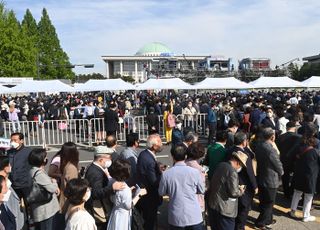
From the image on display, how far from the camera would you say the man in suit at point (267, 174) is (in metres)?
5.70

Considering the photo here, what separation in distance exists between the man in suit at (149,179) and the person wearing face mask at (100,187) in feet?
1.70

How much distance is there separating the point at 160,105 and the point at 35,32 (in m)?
48.5

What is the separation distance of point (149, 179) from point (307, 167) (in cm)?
274

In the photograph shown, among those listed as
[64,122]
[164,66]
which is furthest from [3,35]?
[164,66]

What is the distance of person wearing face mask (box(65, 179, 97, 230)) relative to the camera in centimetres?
348

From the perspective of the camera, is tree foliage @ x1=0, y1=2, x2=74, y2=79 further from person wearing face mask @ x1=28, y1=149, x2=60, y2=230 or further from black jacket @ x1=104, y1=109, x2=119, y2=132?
person wearing face mask @ x1=28, y1=149, x2=60, y2=230

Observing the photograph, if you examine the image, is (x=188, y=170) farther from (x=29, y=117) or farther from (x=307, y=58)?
(x=307, y=58)

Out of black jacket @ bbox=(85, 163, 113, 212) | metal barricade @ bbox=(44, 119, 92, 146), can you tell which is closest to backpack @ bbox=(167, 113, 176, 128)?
metal barricade @ bbox=(44, 119, 92, 146)

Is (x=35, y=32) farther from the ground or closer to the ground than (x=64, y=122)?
farther from the ground

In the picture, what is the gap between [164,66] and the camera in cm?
8262

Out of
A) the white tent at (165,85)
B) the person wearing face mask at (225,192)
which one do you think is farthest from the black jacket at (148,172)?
the white tent at (165,85)

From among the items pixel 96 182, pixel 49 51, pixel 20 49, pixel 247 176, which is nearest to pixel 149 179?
pixel 96 182

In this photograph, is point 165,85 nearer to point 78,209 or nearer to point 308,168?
point 308,168

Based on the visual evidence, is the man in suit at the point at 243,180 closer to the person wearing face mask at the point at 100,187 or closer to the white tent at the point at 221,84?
the person wearing face mask at the point at 100,187
